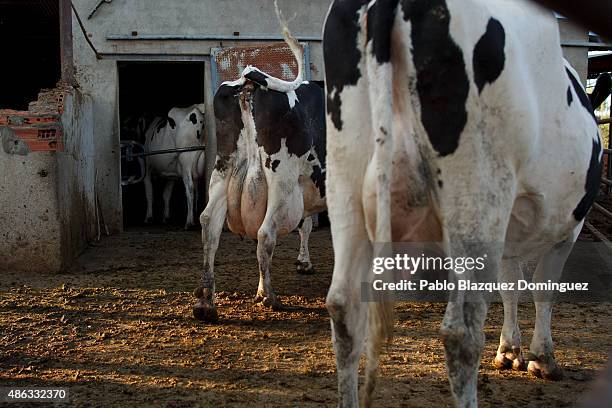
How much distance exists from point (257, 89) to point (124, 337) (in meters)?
2.40

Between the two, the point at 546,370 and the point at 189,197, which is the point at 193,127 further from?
the point at 546,370

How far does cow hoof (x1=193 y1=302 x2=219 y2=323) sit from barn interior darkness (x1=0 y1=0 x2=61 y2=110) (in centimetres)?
635

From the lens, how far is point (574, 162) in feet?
9.82

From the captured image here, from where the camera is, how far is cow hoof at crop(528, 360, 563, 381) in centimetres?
375

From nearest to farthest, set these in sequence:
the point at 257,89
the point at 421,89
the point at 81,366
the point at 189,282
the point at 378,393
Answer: the point at 421,89
the point at 378,393
the point at 81,366
the point at 257,89
the point at 189,282

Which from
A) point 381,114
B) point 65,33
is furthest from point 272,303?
point 65,33

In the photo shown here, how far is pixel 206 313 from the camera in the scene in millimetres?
5047

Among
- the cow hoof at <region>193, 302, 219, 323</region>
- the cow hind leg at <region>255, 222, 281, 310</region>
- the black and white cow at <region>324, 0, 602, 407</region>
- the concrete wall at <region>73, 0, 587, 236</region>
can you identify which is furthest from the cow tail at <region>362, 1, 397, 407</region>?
the concrete wall at <region>73, 0, 587, 236</region>

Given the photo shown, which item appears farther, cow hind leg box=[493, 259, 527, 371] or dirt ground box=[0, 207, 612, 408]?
cow hind leg box=[493, 259, 527, 371]

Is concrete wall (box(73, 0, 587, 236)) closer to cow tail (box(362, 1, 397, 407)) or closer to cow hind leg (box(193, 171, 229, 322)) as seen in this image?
cow hind leg (box(193, 171, 229, 322))

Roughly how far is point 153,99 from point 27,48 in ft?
12.1

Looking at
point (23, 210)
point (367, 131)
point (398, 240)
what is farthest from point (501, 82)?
point (23, 210)

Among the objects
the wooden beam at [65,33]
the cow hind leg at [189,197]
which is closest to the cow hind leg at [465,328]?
the wooden beam at [65,33]

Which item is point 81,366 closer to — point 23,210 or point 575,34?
point 23,210
